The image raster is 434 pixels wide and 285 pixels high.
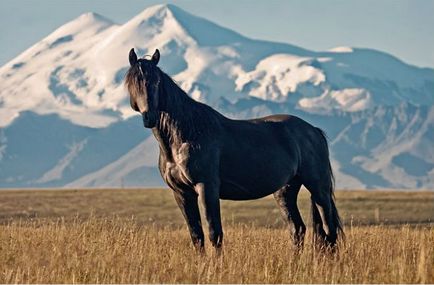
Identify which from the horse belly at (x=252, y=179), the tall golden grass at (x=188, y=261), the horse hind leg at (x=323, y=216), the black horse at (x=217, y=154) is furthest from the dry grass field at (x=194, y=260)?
the horse belly at (x=252, y=179)

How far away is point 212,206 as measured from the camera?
15.5 m

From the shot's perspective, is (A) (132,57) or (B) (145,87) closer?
(B) (145,87)

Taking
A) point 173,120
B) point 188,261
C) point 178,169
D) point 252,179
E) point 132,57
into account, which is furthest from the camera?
point 252,179

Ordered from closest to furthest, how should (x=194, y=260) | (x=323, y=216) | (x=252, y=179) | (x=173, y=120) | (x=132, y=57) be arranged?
(x=194, y=260), (x=132, y=57), (x=173, y=120), (x=252, y=179), (x=323, y=216)

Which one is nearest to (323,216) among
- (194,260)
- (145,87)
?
(194,260)

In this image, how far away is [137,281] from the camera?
13.0m

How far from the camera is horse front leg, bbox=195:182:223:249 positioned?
15.4m

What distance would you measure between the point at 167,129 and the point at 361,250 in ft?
13.3

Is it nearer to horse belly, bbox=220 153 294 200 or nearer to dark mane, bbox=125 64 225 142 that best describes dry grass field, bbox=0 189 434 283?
horse belly, bbox=220 153 294 200

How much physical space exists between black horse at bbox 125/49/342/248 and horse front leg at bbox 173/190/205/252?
0.02 metres

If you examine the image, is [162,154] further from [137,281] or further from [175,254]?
[137,281]

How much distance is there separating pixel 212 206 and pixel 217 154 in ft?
3.05

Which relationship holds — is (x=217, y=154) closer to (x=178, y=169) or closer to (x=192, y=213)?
(x=178, y=169)

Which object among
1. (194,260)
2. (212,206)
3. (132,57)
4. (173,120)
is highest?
(132,57)
